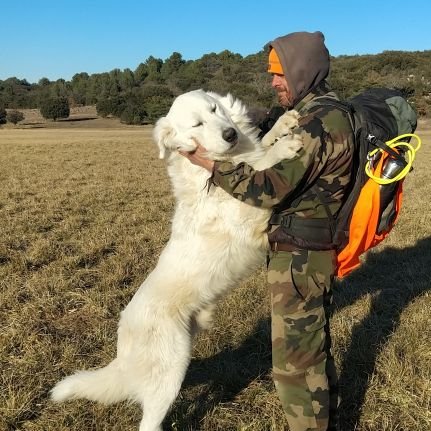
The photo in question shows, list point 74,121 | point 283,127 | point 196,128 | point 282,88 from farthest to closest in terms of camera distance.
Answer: point 74,121
point 196,128
point 283,127
point 282,88

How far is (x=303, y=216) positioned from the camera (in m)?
2.92

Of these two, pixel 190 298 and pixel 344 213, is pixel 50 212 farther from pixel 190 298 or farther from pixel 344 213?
pixel 344 213

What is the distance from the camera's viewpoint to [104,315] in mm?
5105

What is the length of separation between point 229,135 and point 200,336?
208cm

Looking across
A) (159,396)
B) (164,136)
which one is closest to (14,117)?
(164,136)

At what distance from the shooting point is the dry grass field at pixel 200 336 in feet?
11.9

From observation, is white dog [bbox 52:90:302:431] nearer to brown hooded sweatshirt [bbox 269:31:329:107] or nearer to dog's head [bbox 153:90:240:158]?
dog's head [bbox 153:90:240:158]

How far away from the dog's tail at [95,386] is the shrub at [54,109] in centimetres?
6825

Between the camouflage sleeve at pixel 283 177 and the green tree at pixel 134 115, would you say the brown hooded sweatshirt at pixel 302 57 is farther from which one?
the green tree at pixel 134 115

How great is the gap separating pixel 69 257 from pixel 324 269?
4642 mm

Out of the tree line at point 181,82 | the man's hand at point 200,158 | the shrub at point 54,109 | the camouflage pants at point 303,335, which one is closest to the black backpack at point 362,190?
the camouflage pants at point 303,335

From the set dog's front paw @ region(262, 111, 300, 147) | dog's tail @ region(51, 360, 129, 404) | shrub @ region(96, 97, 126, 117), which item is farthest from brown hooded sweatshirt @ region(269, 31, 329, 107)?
shrub @ region(96, 97, 126, 117)

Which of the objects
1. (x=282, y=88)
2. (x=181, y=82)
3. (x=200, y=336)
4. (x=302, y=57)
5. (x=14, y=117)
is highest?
(x=181, y=82)

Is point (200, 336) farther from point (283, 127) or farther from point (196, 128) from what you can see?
point (283, 127)
